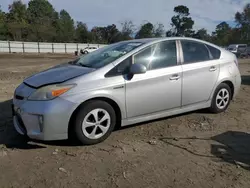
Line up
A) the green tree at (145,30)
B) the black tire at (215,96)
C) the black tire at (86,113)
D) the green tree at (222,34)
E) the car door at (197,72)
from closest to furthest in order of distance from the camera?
the black tire at (86,113) → the car door at (197,72) → the black tire at (215,96) → the green tree at (145,30) → the green tree at (222,34)

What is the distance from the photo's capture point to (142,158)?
3.72 metres

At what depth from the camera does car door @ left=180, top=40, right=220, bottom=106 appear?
502 cm

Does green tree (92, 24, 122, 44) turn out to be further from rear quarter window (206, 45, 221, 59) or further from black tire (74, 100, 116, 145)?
black tire (74, 100, 116, 145)

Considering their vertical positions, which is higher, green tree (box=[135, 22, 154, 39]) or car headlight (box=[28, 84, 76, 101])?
green tree (box=[135, 22, 154, 39])

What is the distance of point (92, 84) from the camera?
4070mm

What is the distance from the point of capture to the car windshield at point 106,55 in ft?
14.9

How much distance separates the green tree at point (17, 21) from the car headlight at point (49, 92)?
2324 inches

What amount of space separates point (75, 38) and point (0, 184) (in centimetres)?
6853

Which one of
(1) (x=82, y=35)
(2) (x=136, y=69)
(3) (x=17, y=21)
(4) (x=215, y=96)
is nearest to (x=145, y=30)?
(1) (x=82, y=35)

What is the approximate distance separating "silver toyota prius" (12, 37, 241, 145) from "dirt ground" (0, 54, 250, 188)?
0.26m

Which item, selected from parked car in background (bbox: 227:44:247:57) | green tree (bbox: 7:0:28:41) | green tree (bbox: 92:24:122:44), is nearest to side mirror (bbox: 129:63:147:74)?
parked car in background (bbox: 227:44:247:57)

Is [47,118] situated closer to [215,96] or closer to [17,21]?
[215,96]

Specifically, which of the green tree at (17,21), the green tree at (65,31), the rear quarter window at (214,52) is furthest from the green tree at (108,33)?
the rear quarter window at (214,52)

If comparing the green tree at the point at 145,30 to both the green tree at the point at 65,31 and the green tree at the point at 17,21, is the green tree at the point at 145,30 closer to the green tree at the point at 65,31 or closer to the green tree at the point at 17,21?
the green tree at the point at 65,31
